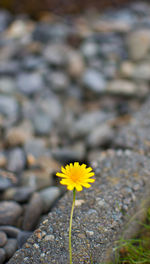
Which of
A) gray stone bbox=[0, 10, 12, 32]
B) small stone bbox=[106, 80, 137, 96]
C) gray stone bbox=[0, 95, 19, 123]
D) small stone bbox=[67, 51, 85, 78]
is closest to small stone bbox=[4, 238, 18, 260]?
gray stone bbox=[0, 95, 19, 123]

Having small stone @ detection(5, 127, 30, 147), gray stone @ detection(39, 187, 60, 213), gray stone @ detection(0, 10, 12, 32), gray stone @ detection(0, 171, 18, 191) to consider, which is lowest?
gray stone @ detection(39, 187, 60, 213)

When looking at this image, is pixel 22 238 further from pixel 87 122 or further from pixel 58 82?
pixel 58 82

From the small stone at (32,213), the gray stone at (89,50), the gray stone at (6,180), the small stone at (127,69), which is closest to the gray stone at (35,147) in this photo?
the gray stone at (6,180)

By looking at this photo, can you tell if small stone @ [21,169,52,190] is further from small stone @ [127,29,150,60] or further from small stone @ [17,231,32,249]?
small stone @ [127,29,150,60]

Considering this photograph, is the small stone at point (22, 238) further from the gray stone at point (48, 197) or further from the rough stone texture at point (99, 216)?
the gray stone at point (48, 197)

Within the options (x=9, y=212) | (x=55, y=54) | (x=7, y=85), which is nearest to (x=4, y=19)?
(x=55, y=54)

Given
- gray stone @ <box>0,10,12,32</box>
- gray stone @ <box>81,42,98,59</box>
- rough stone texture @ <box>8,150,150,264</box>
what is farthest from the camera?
gray stone @ <box>0,10,12,32</box>

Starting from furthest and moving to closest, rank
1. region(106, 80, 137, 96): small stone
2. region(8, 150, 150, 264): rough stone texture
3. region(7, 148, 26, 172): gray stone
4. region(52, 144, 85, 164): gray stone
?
region(106, 80, 137, 96): small stone, region(52, 144, 85, 164): gray stone, region(7, 148, 26, 172): gray stone, region(8, 150, 150, 264): rough stone texture
